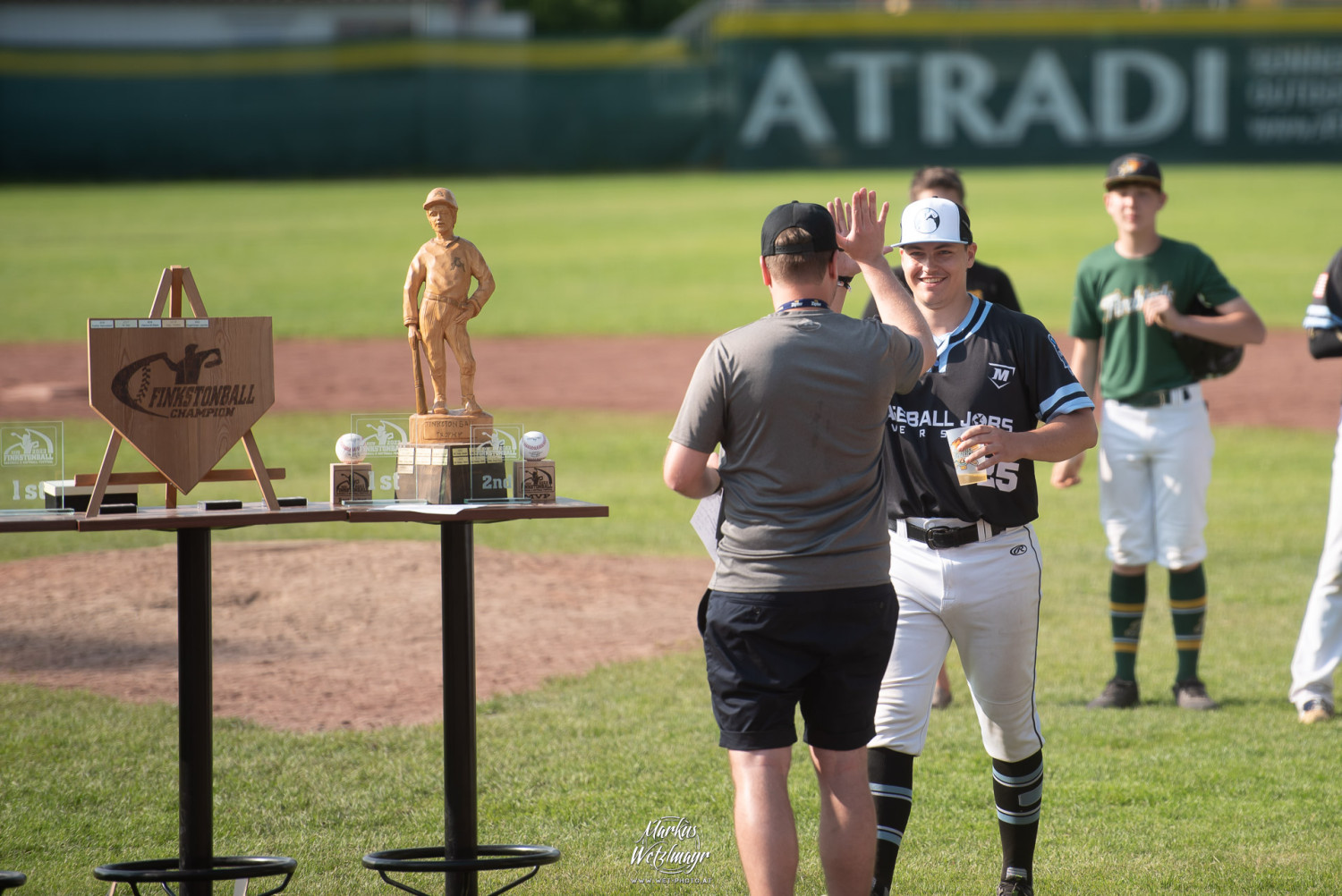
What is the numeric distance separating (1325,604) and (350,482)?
4.17 m

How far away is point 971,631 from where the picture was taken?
4.01 meters

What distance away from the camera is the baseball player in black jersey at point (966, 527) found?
3994 mm

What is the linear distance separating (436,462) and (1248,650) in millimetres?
4823

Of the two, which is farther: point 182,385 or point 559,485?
point 559,485

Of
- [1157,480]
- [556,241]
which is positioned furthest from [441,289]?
[556,241]

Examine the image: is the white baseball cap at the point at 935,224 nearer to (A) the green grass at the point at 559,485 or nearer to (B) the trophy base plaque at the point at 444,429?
(B) the trophy base plaque at the point at 444,429

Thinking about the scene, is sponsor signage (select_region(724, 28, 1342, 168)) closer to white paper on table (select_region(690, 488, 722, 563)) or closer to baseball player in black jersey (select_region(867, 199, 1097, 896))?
baseball player in black jersey (select_region(867, 199, 1097, 896))

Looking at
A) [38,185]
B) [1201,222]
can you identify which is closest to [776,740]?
[1201,222]

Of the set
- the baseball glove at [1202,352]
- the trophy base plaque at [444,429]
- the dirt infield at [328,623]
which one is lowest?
the dirt infield at [328,623]

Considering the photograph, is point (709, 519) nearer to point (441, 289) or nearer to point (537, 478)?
point (537, 478)

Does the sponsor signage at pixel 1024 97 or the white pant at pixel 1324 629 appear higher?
the sponsor signage at pixel 1024 97

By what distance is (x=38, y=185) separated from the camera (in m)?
36.7

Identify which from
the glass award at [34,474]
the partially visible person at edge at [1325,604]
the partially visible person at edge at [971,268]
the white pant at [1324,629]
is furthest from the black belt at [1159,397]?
the glass award at [34,474]

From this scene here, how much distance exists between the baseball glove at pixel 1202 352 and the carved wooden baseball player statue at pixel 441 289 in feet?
11.5
